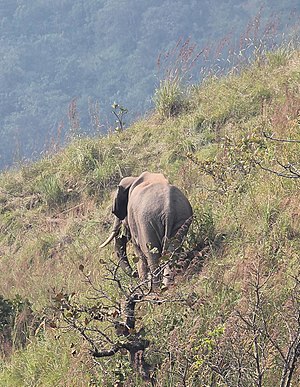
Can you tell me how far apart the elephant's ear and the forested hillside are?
27.7 m

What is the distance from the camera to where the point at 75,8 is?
4903cm

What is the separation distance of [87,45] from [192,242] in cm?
4141

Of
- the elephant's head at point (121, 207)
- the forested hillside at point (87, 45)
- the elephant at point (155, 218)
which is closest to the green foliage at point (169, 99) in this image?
the elephant's head at point (121, 207)

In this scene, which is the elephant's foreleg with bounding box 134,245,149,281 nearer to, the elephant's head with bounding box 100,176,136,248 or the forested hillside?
the elephant's head with bounding box 100,176,136,248

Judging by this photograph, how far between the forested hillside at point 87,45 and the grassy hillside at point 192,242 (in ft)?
78.0

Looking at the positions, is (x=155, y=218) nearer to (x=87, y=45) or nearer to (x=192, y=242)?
(x=192, y=242)

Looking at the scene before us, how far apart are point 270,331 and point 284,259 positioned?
3.43 ft

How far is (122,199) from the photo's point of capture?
7.38 m

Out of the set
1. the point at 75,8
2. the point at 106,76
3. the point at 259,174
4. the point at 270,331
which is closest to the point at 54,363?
the point at 270,331

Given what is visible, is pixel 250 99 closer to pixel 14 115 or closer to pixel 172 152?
pixel 172 152

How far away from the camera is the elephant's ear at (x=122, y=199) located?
24.1 ft

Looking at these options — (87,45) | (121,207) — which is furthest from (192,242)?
(87,45)

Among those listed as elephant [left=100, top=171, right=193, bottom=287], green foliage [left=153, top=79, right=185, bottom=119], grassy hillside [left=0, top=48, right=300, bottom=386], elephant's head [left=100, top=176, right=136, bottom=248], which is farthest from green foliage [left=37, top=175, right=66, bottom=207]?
elephant [left=100, top=171, right=193, bottom=287]

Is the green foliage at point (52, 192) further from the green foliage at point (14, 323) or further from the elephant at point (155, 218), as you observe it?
the elephant at point (155, 218)
